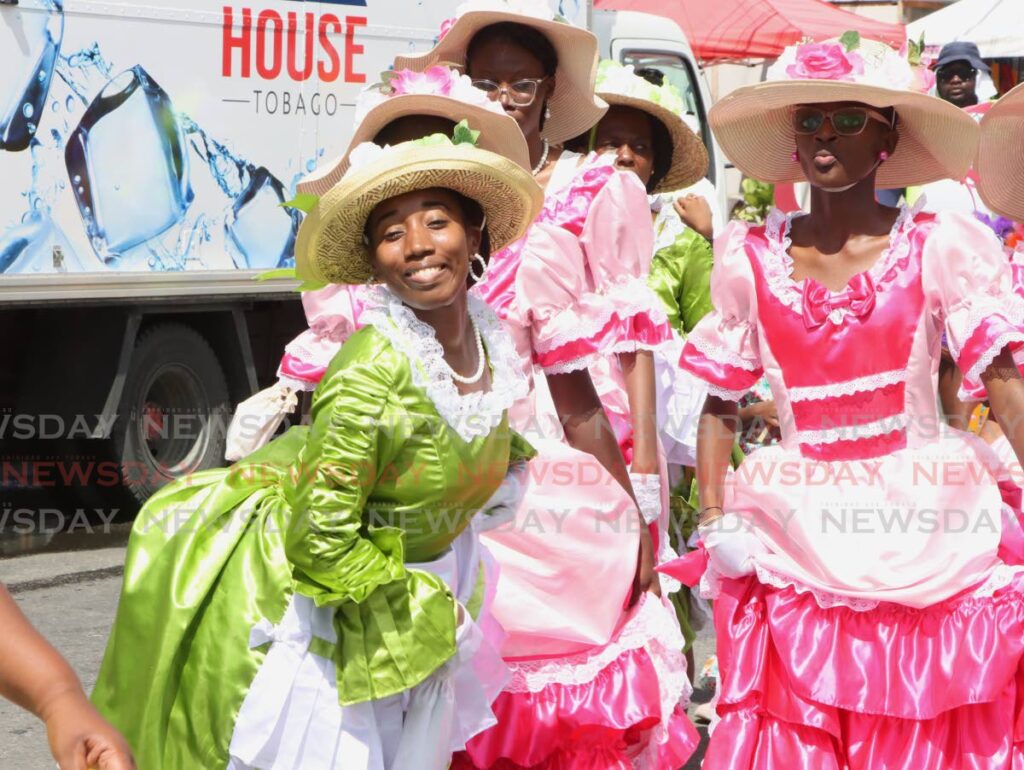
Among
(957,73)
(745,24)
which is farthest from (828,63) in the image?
(745,24)

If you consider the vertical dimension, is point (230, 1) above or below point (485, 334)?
above

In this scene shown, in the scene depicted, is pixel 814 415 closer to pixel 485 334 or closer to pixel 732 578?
pixel 732 578

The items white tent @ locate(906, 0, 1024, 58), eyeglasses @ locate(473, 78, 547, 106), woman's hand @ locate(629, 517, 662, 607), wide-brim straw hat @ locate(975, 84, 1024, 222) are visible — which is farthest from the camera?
white tent @ locate(906, 0, 1024, 58)

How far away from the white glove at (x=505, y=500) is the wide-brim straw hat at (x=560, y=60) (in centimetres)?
143

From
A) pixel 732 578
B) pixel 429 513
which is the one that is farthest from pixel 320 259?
pixel 732 578

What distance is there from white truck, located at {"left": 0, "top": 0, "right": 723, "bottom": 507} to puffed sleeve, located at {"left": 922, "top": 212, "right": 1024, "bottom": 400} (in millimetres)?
4939

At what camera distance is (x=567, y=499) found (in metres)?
4.57

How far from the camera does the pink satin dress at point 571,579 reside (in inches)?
179

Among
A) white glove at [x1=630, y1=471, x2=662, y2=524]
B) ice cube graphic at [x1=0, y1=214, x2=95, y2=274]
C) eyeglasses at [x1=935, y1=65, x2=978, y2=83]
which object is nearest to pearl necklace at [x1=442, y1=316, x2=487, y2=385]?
white glove at [x1=630, y1=471, x2=662, y2=524]

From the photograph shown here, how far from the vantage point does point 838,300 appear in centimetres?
432

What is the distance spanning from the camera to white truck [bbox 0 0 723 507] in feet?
26.9

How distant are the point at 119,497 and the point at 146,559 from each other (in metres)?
5.78

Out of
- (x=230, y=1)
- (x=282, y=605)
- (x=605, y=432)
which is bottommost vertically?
(x=282, y=605)

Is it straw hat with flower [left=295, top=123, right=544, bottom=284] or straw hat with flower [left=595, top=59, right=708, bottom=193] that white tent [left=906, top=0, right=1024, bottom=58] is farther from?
straw hat with flower [left=295, top=123, right=544, bottom=284]
